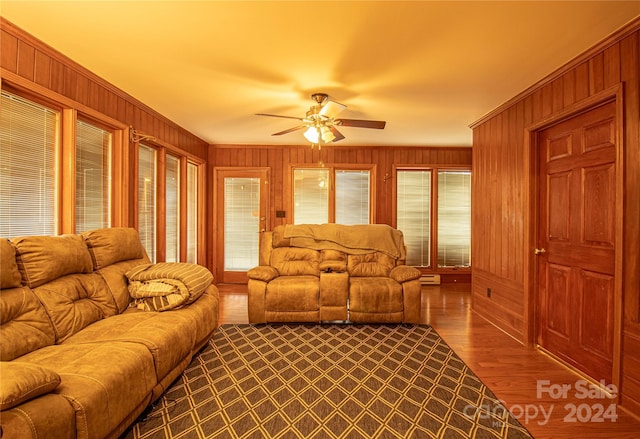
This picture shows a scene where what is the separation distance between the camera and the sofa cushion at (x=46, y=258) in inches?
71.2

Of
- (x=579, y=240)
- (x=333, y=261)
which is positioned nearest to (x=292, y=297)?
(x=333, y=261)

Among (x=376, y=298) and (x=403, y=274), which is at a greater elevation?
A: (x=403, y=274)

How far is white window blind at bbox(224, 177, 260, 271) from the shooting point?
544 cm

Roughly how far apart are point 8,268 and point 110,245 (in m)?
0.79

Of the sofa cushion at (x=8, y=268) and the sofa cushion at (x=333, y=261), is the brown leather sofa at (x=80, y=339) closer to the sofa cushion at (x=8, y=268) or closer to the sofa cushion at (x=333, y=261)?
the sofa cushion at (x=8, y=268)

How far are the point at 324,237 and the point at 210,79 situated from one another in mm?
2277

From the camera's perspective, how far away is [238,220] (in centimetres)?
545

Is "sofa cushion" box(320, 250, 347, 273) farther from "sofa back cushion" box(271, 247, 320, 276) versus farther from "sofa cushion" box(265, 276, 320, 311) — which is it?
"sofa cushion" box(265, 276, 320, 311)

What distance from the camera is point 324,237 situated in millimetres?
3984

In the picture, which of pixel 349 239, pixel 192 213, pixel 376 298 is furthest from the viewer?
pixel 192 213

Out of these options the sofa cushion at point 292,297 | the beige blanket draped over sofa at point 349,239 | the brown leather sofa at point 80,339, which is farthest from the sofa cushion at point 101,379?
the beige blanket draped over sofa at point 349,239

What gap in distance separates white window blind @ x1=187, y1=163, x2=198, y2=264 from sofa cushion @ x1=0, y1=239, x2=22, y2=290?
10.2ft

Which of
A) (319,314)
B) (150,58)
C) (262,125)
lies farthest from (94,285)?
(262,125)

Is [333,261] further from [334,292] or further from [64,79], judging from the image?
[64,79]
